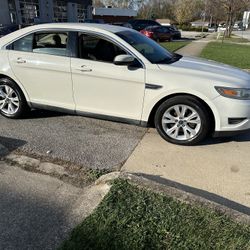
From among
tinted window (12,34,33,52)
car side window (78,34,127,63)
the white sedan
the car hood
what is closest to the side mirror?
the white sedan

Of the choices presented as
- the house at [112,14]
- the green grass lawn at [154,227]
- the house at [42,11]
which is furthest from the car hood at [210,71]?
the house at [112,14]

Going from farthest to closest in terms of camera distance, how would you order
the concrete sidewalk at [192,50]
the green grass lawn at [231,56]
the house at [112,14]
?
the house at [112,14] → the concrete sidewalk at [192,50] → the green grass lawn at [231,56]

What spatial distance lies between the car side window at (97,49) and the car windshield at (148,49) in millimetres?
236

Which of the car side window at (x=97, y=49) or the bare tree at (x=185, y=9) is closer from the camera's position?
the car side window at (x=97, y=49)

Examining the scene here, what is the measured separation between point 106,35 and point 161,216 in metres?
2.88

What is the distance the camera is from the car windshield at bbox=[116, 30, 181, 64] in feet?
15.1

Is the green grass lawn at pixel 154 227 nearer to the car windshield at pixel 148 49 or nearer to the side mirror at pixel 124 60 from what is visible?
the side mirror at pixel 124 60

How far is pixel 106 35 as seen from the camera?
4566mm

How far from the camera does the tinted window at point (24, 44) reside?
16.2 ft

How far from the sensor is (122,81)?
4.39 m

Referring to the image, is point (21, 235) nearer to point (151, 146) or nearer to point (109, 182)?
point (109, 182)

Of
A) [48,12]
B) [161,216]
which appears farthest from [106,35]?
[48,12]

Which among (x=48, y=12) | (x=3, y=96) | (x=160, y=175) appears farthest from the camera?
(x=48, y=12)

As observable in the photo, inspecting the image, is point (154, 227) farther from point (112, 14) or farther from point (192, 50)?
point (112, 14)
